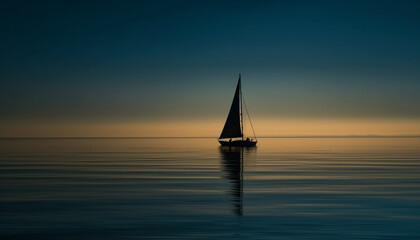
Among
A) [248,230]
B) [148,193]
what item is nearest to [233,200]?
[148,193]

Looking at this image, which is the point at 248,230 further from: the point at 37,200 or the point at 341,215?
the point at 37,200

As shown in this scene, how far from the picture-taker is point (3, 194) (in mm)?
32969

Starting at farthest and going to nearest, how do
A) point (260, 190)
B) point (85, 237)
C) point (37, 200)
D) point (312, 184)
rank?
point (312, 184), point (260, 190), point (37, 200), point (85, 237)

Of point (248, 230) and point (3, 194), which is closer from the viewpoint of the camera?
point (248, 230)

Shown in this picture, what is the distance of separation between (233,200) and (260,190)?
548 centimetres

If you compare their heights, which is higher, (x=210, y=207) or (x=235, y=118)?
(x=235, y=118)

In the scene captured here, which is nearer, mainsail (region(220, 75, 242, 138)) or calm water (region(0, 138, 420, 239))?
calm water (region(0, 138, 420, 239))

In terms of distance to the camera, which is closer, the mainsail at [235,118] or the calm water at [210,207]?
the calm water at [210,207]

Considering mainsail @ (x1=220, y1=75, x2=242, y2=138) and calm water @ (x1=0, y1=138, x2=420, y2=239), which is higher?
mainsail @ (x1=220, y1=75, x2=242, y2=138)

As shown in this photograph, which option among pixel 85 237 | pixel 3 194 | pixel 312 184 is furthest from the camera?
pixel 312 184

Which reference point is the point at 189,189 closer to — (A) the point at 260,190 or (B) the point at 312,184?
(A) the point at 260,190

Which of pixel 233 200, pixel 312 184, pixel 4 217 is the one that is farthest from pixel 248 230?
pixel 312 184

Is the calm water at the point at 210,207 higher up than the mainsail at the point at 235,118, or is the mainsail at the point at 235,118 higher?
the mainsail at the point at 235,118

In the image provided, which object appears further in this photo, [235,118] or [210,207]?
[235,118]
